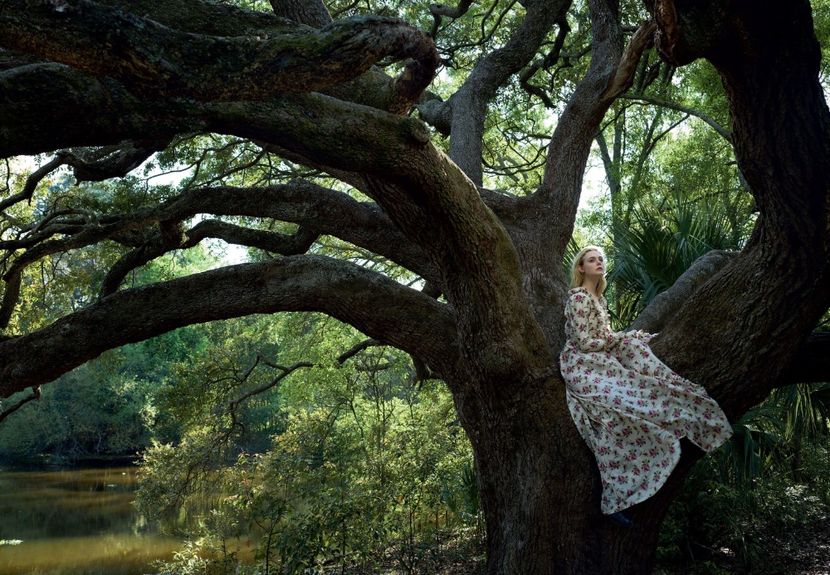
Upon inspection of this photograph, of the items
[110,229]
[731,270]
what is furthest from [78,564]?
[731,270]

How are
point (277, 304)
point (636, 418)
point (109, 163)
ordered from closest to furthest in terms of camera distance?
1. point (636, 418)
2. point (277, 304)
3. point (109, 163)

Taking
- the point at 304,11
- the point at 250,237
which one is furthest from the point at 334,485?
the point at 304,11

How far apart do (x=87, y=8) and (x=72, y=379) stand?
1117 inches

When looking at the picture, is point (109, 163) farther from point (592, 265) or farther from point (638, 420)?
point (638, 420)

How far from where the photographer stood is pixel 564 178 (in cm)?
600

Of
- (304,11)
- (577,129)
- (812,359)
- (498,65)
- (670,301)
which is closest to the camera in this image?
(812,359)

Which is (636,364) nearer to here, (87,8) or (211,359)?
(87,8)

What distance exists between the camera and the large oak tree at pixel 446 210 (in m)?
2.53

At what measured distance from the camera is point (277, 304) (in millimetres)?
4770

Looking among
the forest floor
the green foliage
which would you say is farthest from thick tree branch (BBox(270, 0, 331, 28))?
the forest floor

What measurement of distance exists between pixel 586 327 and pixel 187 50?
2798mm

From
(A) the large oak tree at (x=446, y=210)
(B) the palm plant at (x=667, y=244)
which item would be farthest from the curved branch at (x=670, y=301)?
(B) the palm plant at (x=667, y=244)

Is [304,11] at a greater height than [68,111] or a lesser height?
greater

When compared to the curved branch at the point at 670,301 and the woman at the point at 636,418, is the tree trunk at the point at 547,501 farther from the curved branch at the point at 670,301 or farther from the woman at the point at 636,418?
the curved branch at the point at 670,301
